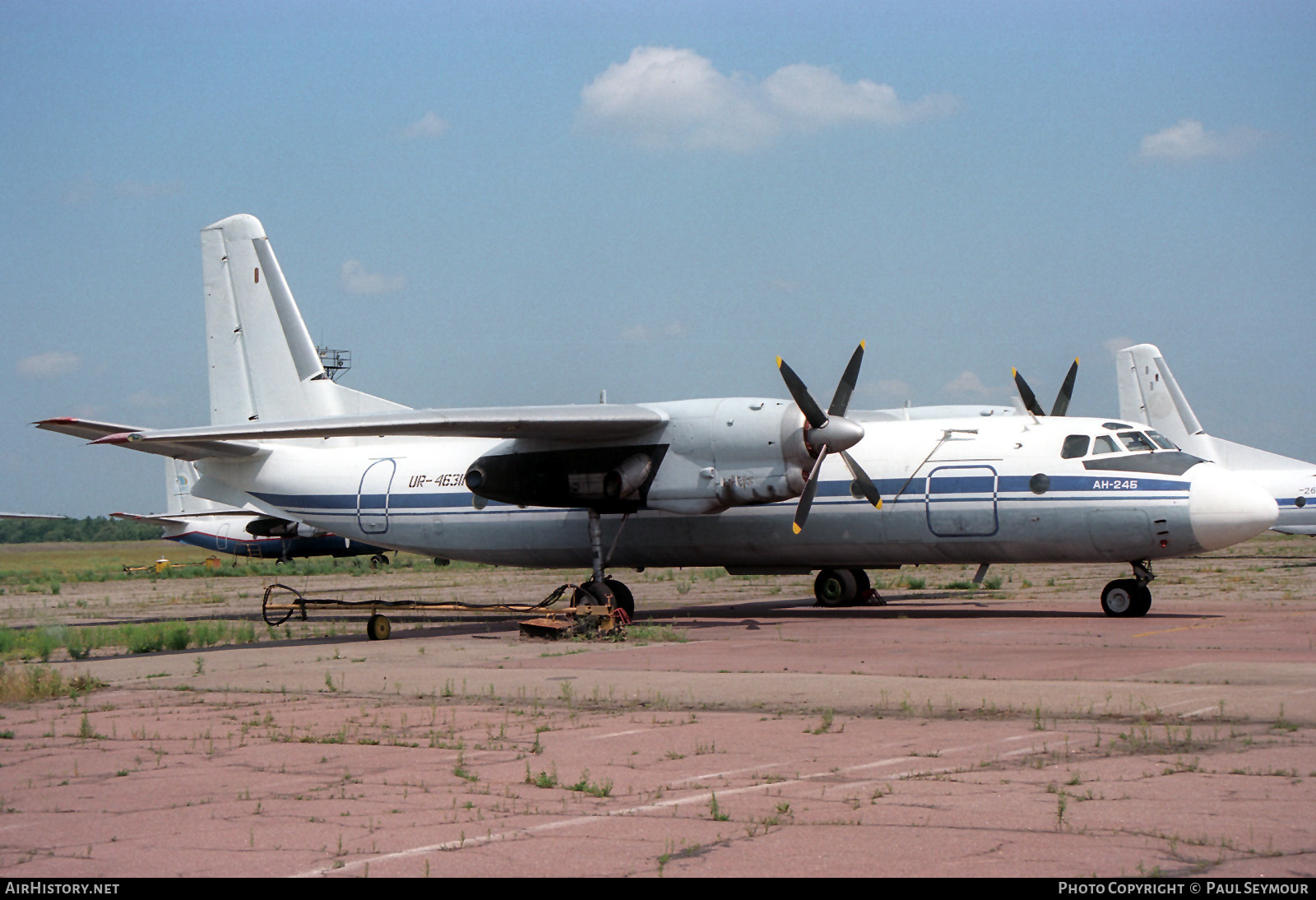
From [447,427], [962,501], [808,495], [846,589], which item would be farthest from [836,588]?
[447,427]

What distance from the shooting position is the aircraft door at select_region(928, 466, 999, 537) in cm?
2184

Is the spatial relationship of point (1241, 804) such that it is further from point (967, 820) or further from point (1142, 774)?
point (967, 820)

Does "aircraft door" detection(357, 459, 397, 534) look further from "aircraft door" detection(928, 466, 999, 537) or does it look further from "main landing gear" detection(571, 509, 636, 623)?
"aircraft door" detection(928, 466, 999, 537)

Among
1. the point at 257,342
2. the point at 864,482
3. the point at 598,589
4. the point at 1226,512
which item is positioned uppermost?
the point at 257,342

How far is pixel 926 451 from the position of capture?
22.9 m

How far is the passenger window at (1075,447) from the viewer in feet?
70.6

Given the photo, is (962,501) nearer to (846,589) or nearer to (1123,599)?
(1123,599)

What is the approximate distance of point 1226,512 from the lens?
19969mm

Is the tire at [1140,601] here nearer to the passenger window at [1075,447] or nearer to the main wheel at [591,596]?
the passenger window at [1075,447]

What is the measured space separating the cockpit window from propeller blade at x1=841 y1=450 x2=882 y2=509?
4.37 metres

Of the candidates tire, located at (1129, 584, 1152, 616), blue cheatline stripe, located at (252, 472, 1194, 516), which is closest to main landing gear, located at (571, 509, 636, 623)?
blue cheatline stripe, located at (252, 472, 1194, 516)

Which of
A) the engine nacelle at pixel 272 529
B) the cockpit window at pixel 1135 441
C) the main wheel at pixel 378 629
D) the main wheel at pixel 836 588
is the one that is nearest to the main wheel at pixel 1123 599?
the cockpit window at pixel 1135 441

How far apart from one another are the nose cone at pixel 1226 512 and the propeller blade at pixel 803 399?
6215 mm

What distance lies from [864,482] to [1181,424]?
27595mm
